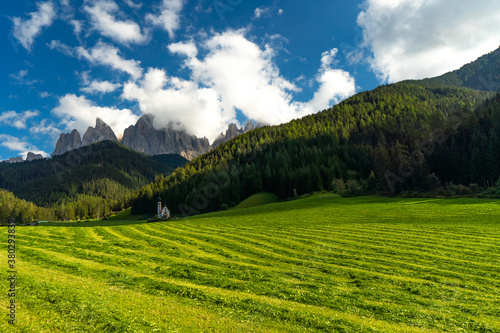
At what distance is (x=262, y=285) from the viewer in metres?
14.7

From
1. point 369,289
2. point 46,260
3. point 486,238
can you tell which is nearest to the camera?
point 369,289

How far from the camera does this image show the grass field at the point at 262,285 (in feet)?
33.1

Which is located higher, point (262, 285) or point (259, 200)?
point (259, 200)

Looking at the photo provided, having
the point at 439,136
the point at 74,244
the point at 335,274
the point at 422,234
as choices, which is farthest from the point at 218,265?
the point at 439,136

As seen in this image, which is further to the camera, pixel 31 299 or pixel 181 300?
pixel 181 300

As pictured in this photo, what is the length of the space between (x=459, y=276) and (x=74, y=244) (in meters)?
32.2

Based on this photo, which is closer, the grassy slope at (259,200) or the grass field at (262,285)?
the grass field at (262,285)

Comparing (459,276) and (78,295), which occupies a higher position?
(78,295)

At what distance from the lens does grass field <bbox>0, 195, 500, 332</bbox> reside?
10.1m

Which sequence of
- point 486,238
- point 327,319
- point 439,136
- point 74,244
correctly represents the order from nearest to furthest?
point 327,319 < point 74,244 < point 486,238 < point 439,136

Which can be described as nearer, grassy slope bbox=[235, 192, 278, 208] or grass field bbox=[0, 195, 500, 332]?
grass field bbox=[0, 195, 500, 332]

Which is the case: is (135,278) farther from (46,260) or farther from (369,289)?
(369,289)

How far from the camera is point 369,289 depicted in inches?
570

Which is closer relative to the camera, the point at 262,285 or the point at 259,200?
the point at 262,285
